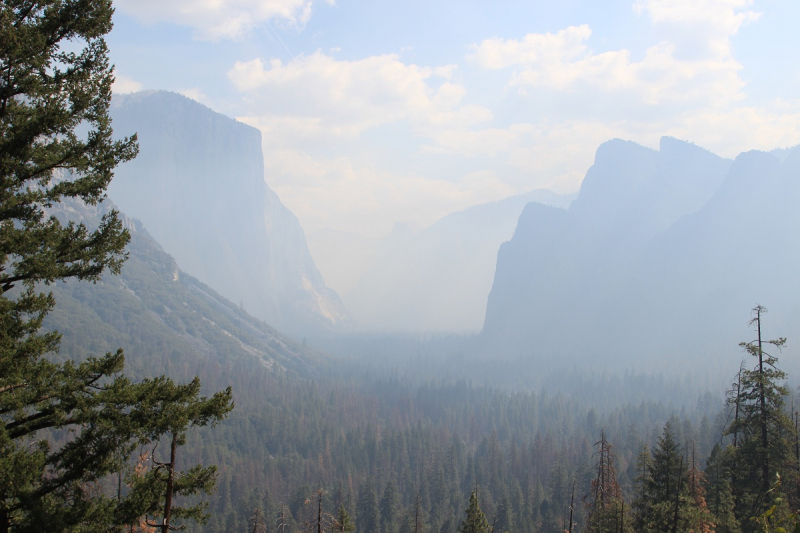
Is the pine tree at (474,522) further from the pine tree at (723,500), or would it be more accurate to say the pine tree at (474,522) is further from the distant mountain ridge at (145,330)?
the distant mountain ridge at (145,330)

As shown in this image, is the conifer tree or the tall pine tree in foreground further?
the conifer tree

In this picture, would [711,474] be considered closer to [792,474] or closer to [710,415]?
[792,474]

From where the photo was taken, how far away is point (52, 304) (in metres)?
10.3

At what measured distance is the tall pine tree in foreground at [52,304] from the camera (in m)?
9.08

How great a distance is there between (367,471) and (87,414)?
77.8 metres

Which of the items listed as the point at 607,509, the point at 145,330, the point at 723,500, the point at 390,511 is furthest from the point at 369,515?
the point at 145,330

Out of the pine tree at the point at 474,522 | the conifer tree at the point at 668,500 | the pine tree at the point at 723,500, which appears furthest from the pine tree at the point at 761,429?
the pine tree at the point at 474,522

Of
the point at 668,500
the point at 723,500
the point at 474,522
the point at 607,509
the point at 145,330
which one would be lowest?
the point at 474,522

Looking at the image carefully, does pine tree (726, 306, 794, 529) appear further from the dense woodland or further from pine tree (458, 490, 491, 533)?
pine tree (458, 490, 491, 533)

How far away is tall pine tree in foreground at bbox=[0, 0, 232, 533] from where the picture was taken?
908 cm

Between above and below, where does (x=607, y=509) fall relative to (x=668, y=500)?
below

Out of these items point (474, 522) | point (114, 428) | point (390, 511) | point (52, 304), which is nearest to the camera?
point (114, 428)

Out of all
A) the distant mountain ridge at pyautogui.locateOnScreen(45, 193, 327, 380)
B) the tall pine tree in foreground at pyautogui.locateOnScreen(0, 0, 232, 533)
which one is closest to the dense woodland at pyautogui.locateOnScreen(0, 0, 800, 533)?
the tall pine tree in foreground at pyautogui.locateOnScreen(0, 0, 232, 533)

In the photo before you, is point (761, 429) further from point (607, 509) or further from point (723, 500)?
point (607, 509)
